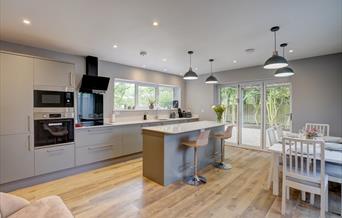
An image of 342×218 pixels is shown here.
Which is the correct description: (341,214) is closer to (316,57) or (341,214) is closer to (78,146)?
(316,57)

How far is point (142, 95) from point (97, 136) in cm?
231

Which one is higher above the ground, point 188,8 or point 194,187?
point 188,8

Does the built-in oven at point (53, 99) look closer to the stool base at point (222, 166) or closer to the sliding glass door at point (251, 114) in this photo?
the stool base at point (222, 166)

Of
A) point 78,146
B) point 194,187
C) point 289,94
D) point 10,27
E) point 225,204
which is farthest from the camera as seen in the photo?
point 289,94

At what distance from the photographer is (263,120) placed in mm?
5621

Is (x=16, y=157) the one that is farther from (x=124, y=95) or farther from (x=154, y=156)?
(x=124, y=95)

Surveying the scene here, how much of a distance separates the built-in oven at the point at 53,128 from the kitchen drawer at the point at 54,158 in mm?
119

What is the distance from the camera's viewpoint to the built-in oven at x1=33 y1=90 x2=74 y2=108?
327cm

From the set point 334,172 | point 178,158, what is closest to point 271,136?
point 334,172

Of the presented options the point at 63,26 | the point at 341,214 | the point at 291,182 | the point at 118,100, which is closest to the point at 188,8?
the point at 63,26

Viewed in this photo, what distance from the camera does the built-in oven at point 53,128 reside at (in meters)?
3.27

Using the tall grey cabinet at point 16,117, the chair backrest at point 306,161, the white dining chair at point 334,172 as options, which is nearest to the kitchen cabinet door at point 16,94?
the tall grey cabinet at point 16,117

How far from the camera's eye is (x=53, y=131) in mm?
3459

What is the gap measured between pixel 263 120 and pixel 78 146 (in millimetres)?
5158
